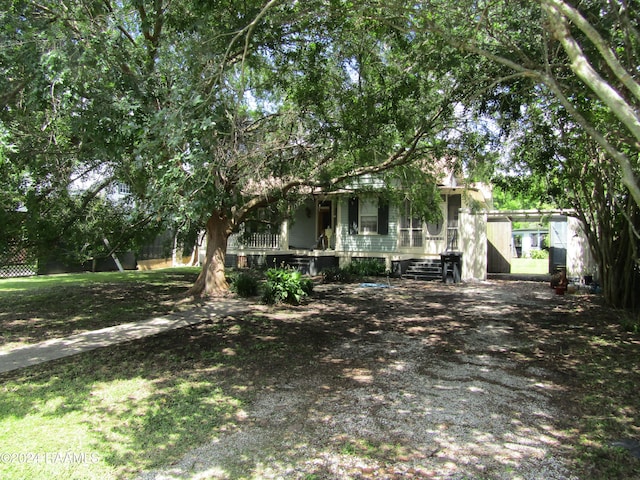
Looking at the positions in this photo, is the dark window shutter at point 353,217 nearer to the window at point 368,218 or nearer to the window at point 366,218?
the window at point 366,218

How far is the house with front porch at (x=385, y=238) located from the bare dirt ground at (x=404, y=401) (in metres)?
7.27

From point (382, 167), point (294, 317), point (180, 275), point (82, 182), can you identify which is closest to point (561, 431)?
point (294, 317)

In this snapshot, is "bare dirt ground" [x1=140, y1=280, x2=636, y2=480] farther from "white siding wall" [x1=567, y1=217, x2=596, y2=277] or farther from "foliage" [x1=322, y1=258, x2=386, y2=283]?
"white siding wall" [x1=567, y1=217, x2=596, y2=277]

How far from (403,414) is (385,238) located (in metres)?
14.7

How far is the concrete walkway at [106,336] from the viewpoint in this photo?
6207mm

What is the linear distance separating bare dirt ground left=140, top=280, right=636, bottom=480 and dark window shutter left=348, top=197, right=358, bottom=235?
10159 mm

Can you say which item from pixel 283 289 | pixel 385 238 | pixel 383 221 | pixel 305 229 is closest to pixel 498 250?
pixel 385 238

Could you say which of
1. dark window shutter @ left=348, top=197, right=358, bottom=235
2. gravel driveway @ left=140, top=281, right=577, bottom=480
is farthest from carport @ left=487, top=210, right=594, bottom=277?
gravel driveway @ left=140, top=281, right=577, bottom=480

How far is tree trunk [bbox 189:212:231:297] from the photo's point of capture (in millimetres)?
11859

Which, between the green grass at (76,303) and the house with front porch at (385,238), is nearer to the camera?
the green grass at (76,303)

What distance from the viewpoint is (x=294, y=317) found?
30.4 feet

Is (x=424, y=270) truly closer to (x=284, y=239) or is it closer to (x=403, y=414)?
(x=284, y=239)

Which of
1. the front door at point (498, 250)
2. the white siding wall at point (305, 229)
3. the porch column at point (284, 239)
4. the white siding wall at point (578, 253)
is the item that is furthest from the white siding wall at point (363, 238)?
the white siding wall at point (578, 253)

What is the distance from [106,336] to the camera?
754 centimetres
